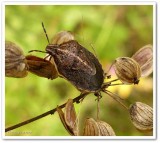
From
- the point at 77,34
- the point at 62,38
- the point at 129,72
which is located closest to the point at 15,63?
the point at 62,38

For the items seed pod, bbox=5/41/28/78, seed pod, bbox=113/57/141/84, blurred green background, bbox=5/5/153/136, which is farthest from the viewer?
blurred green background, bbox=5/5/153/136

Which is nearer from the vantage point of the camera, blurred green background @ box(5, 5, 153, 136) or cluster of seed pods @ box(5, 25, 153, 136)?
cluster of seed pods @ box(5, 25, 153, 136)

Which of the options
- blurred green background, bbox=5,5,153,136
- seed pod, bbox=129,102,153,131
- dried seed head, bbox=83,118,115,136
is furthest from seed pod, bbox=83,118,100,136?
blurred green background, bbox=5,5,153,136

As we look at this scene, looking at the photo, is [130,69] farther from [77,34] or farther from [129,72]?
[77,34]

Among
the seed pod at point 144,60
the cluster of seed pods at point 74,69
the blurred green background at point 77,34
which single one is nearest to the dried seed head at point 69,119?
the cluster of seed pods at point 74,69

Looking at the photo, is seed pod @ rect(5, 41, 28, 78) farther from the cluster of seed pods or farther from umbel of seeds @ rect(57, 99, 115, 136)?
umbel of seeds @ rect(57, 99, 115, 136)
